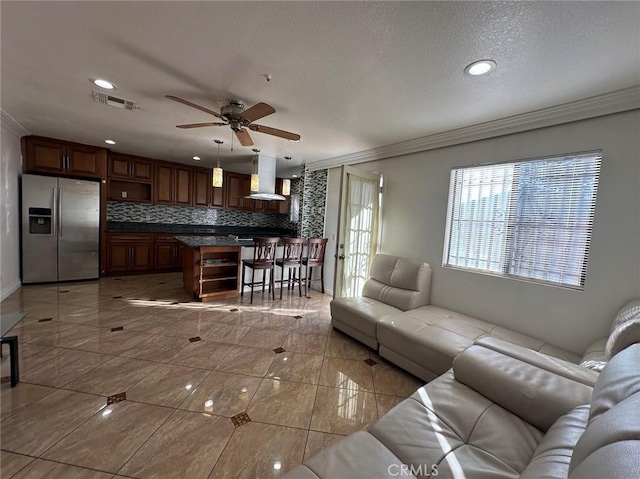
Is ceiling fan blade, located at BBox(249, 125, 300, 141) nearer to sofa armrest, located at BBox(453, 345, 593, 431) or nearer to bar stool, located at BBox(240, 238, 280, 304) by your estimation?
bar stool, located at BBox(240, 238, 280, 304)

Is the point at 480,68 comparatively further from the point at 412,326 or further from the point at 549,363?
the point at 412,326

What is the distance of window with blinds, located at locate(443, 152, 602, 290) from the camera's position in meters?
2.21

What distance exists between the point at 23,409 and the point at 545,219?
430cm

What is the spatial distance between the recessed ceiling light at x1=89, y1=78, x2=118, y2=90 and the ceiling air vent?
19 cm

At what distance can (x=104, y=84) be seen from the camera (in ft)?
7.45

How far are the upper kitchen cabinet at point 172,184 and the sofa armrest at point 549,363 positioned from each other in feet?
20.3

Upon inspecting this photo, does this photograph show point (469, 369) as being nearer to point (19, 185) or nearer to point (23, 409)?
point (23, 409)

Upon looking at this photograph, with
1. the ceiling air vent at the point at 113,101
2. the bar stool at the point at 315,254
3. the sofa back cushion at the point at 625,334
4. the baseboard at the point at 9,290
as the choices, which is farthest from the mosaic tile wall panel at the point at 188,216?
the sofa back cushion at the point at 625,334

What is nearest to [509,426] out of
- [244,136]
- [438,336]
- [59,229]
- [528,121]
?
[438,336]

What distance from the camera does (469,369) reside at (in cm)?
151

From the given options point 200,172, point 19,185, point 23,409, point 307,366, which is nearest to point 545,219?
point 307,366

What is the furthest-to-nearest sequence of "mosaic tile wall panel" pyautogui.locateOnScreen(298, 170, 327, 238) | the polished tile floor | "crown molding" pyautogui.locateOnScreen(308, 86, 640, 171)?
1. "mosaic tile wall panel" pyautogui.locateOnScreen(298, 170, 327, 238)
2. "crown molding" pyautogui.locateOnScreen(308, 86, 640, 171)
3. the polished tile floor

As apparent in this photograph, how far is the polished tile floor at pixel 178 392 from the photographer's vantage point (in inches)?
55.9

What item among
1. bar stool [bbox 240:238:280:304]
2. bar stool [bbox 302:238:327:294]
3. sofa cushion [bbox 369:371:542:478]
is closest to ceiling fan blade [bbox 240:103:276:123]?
bar stool [bbox 240:238:280:304]
